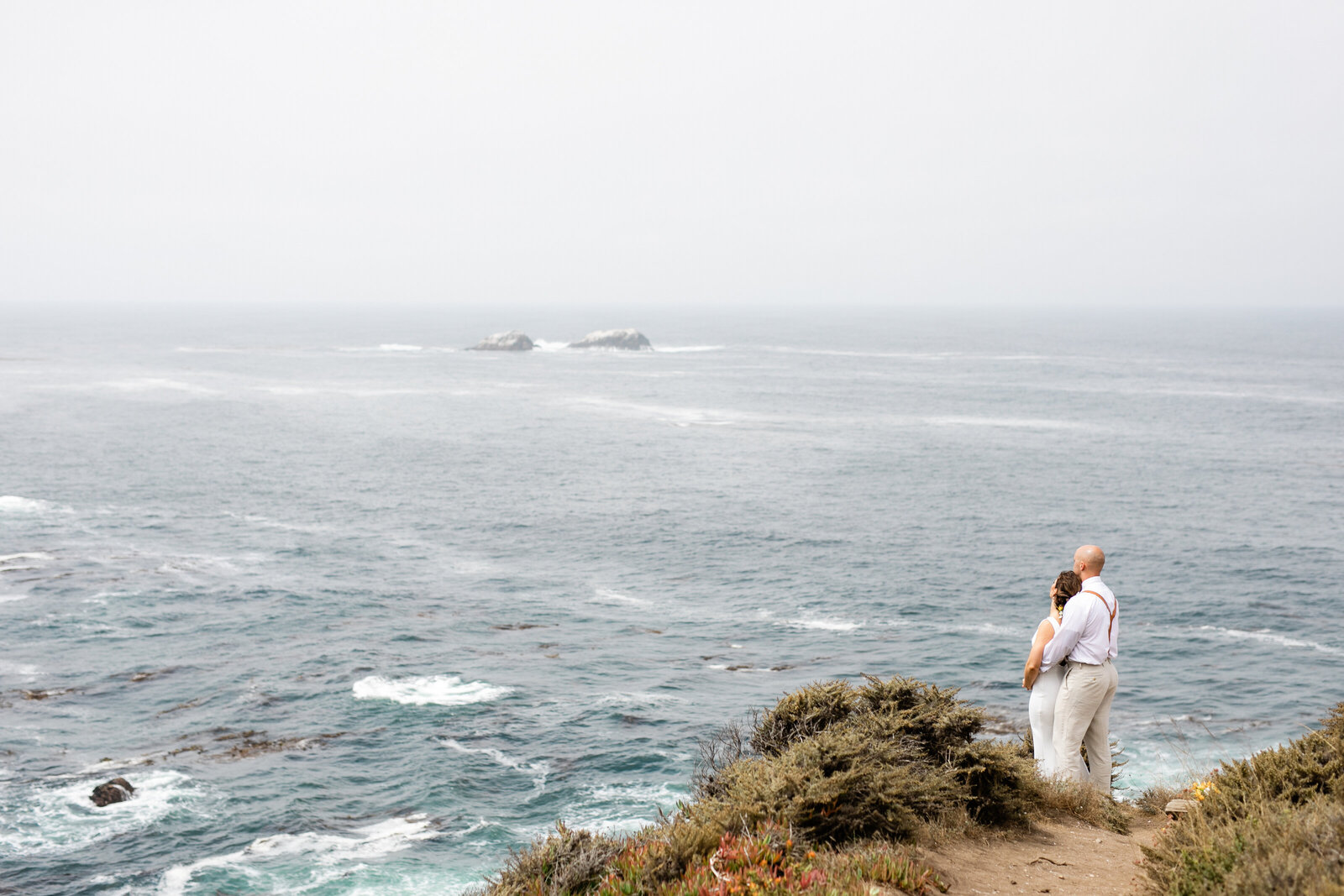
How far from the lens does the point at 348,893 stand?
20.6m

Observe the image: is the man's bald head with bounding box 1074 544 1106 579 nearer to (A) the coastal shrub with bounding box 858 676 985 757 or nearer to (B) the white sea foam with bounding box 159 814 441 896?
(A) the coastal shrub with bounding box 858 676 985 757

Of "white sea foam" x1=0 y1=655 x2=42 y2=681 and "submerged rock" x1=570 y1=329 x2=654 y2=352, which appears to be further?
"submerged rock" x1=570 y1=329 x2=654 y2=352

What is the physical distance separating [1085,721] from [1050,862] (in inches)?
82.6

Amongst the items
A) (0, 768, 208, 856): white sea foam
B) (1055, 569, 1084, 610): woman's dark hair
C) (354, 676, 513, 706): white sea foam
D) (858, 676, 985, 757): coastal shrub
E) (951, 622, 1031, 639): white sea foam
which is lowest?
(0, 768, 208, 856): white sea foam

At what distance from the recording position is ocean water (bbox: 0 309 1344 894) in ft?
81.0

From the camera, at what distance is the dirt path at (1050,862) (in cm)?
874

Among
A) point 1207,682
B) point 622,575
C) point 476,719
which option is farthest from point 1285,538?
point 476,719

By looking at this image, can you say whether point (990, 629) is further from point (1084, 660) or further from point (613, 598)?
point (1084, 660)

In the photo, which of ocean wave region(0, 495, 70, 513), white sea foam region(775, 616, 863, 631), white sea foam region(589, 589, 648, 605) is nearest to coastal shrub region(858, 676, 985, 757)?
white sea foam region(775, 616, 863, 631)

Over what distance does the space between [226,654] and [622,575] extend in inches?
673

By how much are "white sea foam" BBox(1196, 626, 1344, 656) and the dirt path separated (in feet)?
102

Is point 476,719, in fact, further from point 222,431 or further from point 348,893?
point 222,431

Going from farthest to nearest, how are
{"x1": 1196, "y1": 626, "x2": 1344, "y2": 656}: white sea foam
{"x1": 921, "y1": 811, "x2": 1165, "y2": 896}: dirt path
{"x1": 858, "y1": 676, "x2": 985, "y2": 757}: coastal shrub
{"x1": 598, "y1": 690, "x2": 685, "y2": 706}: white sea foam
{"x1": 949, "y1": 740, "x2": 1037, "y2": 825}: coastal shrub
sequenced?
{"x1": 1196, "y1": 626, "x2": 1344, "y2": 656}: white sea foam, {"x1": 598, "y1": 690, "x2": 685, "y2": 706}: white sea foam, {"x1": 858, "y1": 676, "x2": 985, "y2": 757}: coastal shrub, {"x1": 949, "y1": 740, "x2": 1037, "y2": 825}: coastal shrub, {"x1": 921, "y1": 811, "x2": 1165, "y2": 896}: dirt path

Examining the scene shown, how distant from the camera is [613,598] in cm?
4191
